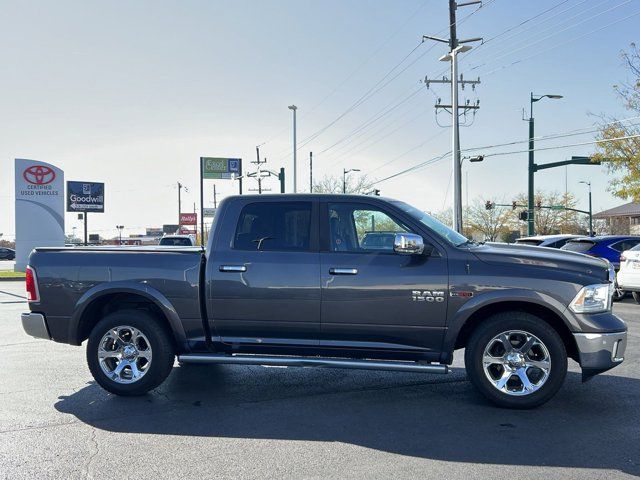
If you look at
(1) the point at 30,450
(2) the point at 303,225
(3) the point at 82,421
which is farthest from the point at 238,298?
(1) the point at 30,450

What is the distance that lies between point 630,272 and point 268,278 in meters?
10.1

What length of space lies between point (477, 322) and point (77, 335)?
3.97 meters

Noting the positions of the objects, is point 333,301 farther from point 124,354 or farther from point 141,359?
point 124,354

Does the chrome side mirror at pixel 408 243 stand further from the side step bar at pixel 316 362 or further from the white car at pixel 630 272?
the white car at pixel 630 272

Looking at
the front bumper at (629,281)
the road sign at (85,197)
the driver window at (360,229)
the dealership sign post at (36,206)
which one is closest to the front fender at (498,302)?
the driver window at (360,229)

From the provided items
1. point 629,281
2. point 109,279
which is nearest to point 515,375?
point 109,279

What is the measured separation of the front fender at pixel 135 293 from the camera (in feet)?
18.1

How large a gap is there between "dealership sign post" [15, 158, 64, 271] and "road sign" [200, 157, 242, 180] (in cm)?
2501

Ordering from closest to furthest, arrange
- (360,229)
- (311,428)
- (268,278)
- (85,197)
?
(311,428) < (268,278) < (360,229) < (85,197)

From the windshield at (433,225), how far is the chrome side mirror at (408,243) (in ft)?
1.16

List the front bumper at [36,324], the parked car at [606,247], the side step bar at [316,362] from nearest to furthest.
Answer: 1. the side step bar at [316,362]
2. the front bumper at [36,324]
3. the parked car at [606,247]

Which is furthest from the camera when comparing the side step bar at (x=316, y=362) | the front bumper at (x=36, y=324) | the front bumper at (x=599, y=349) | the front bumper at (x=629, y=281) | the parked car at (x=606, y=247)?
the parked car at (x=606, y=247)

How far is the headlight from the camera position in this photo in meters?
4.91

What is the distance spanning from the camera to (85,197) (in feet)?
123
